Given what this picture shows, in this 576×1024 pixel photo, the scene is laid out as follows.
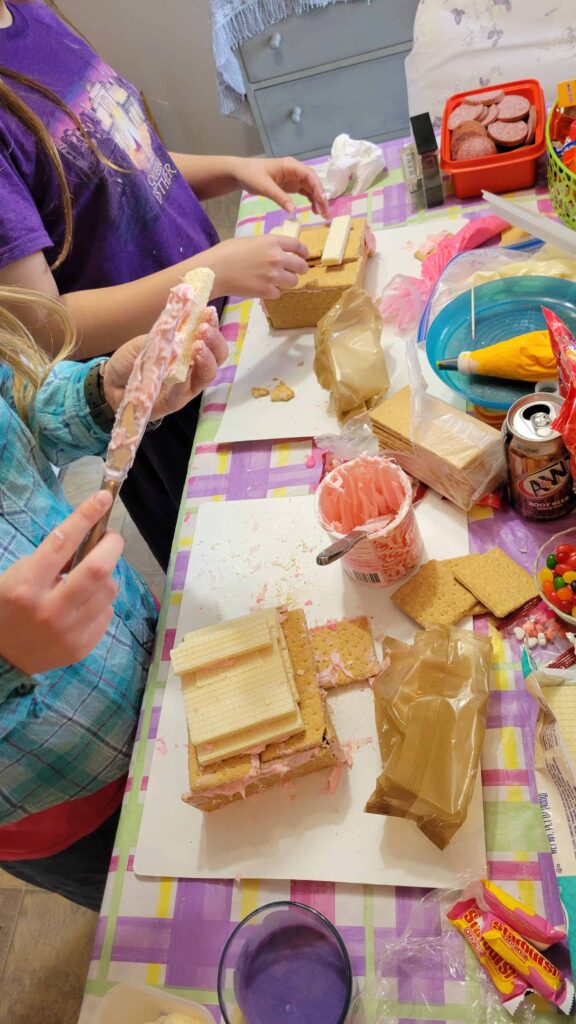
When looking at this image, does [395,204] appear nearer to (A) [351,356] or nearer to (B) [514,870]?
(A) [351,356]

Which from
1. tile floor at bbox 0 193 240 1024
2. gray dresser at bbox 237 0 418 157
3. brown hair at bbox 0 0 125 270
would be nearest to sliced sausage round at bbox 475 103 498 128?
brown hair at bbox 0 0 125 270

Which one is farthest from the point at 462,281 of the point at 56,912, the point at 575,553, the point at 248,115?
the point at 248,115

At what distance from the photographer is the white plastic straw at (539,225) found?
958 millimetres

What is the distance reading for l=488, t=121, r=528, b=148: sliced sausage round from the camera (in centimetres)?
120

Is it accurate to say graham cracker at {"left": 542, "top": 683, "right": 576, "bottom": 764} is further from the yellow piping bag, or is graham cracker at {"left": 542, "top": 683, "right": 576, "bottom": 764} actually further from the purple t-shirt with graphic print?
the purple t-shirt with graphic print

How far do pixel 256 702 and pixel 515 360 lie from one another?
518 millimetres

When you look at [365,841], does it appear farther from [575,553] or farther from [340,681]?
[575,553]

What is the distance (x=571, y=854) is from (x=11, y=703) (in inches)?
22.4

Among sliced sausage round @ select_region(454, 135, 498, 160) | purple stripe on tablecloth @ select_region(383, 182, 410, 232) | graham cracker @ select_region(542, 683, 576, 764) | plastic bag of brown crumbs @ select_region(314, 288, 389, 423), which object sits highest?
sliced sausage round @ select_region(454, 135, 498, 160)

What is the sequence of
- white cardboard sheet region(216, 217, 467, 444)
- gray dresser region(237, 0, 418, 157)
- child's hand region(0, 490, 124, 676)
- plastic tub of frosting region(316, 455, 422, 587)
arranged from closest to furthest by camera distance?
child's hand region(0, 490, 124, 676) → plastic tub of frosting region(316, 455, 422, 587) → white cardboard sheet region(216, 217, 467, 444) → gray dresser region(237, 0, 418, 157)

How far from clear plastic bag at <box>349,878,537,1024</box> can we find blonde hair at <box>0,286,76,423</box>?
0.71 meters

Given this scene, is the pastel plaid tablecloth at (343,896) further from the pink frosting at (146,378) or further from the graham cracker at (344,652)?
the pink frosting at (146,378)

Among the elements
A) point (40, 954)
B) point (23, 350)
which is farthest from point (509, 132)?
point (40, 954)

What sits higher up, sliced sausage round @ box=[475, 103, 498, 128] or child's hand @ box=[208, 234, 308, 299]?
sliced sausage round @ box=[475, 103, 498, 128]
